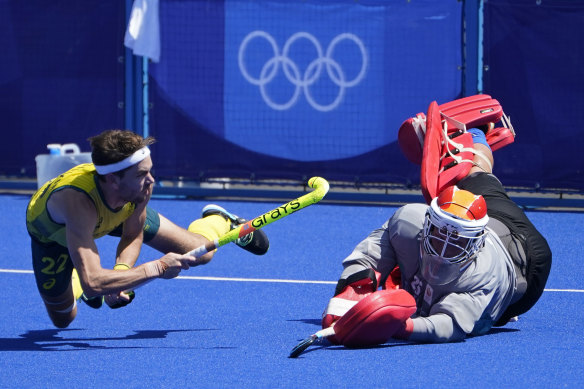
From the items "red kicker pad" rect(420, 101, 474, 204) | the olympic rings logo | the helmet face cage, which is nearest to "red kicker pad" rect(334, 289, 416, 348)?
the helmet face cage

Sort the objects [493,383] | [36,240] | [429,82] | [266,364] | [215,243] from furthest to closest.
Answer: [429,82] < [36,240] < [215,243] < [266,364] < [493,383]

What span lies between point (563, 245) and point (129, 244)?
443 cm

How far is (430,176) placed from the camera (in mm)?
5863

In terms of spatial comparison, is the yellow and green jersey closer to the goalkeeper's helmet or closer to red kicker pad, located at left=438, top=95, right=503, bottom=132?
the goalkeeper's helmet

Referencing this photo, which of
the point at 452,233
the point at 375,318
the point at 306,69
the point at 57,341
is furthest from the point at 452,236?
the point at 306,69

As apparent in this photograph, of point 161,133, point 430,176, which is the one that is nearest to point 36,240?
point 430,176

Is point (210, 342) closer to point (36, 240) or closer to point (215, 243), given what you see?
point (215, 243)

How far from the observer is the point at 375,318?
484cm

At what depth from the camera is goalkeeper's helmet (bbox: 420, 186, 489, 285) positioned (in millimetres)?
4961

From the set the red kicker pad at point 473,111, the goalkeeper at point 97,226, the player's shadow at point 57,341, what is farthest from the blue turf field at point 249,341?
the red kicker pad at point 473,111

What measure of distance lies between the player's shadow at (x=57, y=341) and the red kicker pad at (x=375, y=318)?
1.06 meters

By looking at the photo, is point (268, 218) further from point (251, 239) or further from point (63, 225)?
point (63, 225)

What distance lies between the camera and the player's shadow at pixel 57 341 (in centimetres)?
520

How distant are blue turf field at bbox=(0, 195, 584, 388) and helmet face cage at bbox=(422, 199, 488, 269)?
465 millimetres
